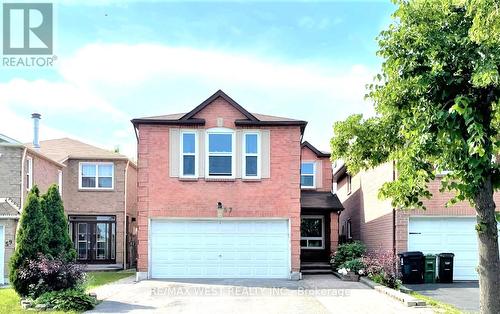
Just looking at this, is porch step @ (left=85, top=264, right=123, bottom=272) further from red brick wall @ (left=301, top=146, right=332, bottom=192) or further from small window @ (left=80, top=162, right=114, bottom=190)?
red brick wall @ (left=301, top=146, right=332, bottom=192)

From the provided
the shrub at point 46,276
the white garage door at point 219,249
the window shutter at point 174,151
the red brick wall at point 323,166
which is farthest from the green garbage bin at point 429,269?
the shrub at point 46,276

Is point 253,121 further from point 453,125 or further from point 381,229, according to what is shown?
point 453,125

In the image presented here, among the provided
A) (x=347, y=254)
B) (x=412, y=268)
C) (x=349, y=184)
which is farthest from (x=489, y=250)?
(x=349, y=184)

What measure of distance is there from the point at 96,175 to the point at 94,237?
3.25 meters

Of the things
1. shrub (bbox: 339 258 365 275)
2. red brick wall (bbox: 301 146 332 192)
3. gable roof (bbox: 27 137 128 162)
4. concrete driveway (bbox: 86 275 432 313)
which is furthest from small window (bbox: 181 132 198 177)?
gable roof (bbox: 27 137 128 162)

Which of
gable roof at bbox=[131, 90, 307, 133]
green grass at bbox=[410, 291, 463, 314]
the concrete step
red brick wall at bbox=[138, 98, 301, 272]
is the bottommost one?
the concrete step

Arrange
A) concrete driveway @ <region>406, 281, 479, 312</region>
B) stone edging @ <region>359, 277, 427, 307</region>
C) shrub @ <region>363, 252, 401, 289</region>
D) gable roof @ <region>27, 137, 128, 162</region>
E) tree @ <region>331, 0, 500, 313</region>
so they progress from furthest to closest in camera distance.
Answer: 1. gable roof @ <region>27, 137, 128, 162</region>
2. shrub @ <region>363, 252, 401, 289</region>
3. concrete driveway @ <region>406, 281, 479, 312</region>
4. stone edging @ <region>359, 277, 427, 307</region>
5. tree @ <region>331, 0, 500, 313</region>

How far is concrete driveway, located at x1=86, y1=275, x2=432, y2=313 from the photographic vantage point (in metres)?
12.3

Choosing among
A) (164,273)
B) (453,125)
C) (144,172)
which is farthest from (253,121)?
(453,125)

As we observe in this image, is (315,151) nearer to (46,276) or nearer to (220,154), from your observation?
(220,154)

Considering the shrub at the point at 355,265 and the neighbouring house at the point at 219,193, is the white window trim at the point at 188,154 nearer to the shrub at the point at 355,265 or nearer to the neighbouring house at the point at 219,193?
the neighbouring house at the point at 219,193

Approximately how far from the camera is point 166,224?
18.8 m

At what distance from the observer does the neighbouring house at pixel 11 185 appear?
19.5 metres

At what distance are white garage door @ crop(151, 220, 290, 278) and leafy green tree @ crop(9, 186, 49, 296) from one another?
5515mm
